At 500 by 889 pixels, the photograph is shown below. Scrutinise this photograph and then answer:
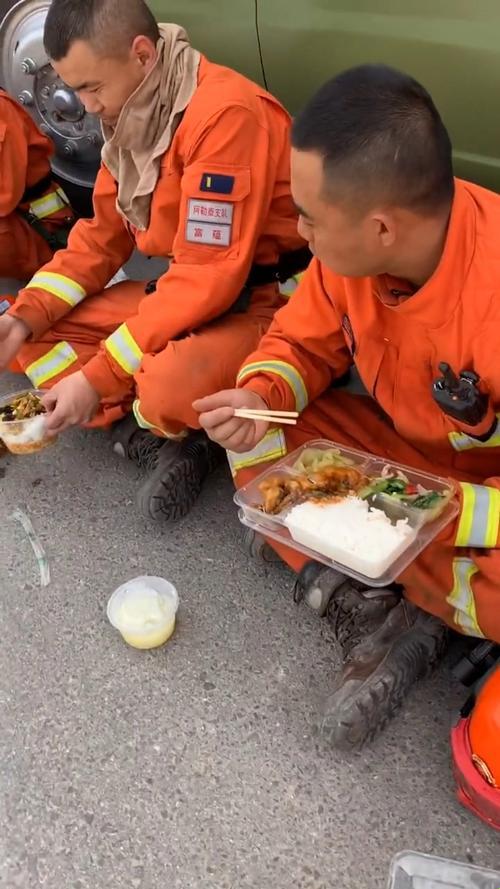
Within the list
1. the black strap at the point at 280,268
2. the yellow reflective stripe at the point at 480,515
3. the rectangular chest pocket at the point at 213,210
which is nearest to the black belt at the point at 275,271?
the black strap at the point at 280,268

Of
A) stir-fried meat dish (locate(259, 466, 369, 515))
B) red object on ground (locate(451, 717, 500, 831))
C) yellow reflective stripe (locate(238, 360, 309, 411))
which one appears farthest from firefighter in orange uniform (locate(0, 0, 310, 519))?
red object on ground (locate(451, 717, 500, 831))

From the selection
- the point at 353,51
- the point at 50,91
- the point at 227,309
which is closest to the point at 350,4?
the point at 353,51

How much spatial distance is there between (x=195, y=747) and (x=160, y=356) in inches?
36.3

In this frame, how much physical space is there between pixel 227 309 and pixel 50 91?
161cm

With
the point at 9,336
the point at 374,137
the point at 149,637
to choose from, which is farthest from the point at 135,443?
the point at 374,137

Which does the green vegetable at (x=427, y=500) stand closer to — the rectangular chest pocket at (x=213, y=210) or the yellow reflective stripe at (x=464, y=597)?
the yellow reflective stripe at (x=464, y=597)

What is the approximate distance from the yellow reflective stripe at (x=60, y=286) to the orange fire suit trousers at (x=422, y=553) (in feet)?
2.88

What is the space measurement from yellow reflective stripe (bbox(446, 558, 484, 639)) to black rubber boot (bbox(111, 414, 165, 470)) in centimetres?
96

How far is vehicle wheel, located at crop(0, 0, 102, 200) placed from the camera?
Result: 2.99m

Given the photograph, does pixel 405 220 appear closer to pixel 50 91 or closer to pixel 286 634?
pixel 286 634

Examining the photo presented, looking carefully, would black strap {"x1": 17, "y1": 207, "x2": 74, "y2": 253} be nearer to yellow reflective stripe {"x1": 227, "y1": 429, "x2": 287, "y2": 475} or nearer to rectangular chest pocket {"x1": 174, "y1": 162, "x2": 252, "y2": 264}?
rectangular chest pocket {"x1": 174, "y1": 162, "x2": 252, "y2": 264}

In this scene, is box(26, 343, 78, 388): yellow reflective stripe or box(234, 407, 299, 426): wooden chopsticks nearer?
box(234, 407, 299, 426): wooden chopsticks

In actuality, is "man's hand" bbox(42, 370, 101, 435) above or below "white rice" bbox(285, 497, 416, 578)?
below

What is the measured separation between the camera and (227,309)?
2.04 meters
